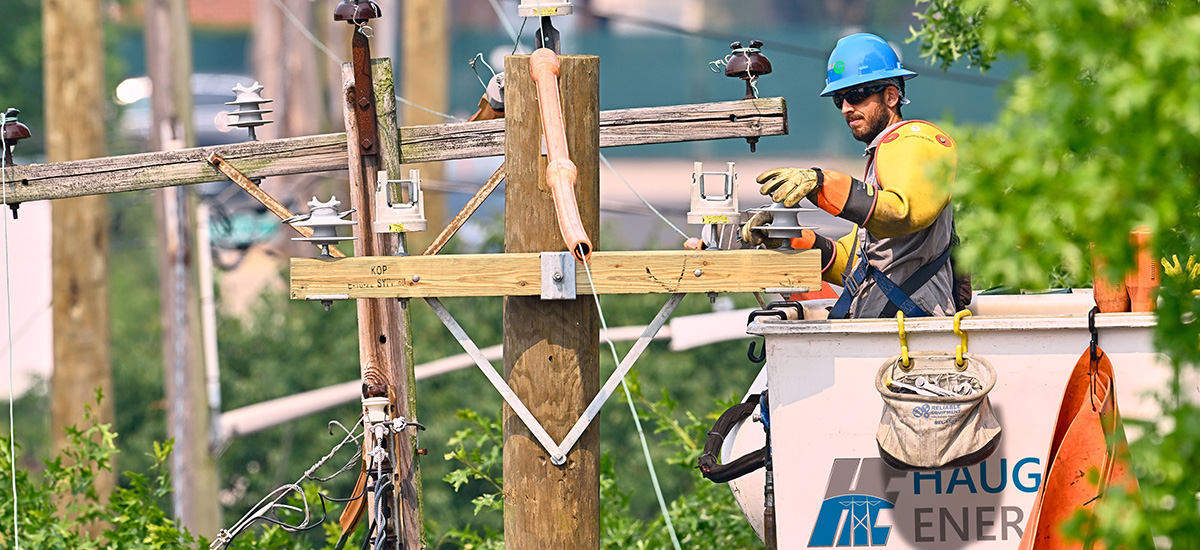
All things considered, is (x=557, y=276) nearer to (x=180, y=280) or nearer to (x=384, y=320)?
(x=384, y=320)

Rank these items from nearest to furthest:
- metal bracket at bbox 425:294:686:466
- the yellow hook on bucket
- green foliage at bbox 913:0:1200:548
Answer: green foliage at bbox 913:0:1200:548 → the yellow hook on bucket → metal bracket at bbox 425:294:686:466

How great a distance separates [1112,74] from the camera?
234 centimetres

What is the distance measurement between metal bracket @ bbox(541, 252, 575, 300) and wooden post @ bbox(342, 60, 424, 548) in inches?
44.0

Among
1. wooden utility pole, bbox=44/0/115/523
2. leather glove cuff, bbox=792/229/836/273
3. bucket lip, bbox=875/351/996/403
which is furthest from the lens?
wooden utility pole, bbox=44/0/115/523

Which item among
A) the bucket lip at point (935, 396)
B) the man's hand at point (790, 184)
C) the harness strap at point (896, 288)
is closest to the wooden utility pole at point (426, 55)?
the harness strap at point (896, 288)

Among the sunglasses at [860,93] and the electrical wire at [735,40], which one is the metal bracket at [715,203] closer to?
the sunglasses at [860,93]

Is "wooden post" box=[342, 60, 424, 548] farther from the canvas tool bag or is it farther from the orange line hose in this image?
the canvas tool bag

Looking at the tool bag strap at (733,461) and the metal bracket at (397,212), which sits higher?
the metal bracket at (397,212)

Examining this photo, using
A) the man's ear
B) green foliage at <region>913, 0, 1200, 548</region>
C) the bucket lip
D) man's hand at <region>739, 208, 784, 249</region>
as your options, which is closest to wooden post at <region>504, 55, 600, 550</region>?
man's hand at <region>739, 208, 784, 249</region>

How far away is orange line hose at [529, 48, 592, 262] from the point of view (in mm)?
4254

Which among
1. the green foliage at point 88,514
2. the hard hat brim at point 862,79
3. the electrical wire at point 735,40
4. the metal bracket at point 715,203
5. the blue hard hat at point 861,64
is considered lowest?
the green foliage at point 88,514

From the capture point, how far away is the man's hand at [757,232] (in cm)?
440

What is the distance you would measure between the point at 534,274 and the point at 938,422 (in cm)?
134

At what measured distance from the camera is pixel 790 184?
434 centimetres
